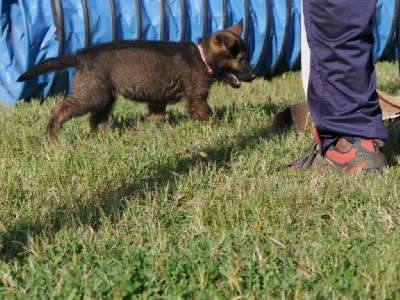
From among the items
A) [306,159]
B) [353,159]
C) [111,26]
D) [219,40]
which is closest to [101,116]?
[219,40]

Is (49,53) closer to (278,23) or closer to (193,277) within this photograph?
(278,23)

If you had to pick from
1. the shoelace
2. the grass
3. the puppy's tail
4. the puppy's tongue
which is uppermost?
the puppy's tail

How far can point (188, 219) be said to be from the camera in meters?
3.41

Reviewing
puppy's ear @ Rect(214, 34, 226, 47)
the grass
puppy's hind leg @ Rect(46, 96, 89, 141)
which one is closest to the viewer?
the grass

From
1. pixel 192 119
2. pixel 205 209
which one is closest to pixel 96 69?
pixel 192 119

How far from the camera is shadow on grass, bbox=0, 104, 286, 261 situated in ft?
10.3

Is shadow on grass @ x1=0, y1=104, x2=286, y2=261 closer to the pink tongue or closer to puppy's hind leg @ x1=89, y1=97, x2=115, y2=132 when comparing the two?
puppy's hind leg @ x1=89, y1=97, x2=115, y2=132

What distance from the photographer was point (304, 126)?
5.20 metres

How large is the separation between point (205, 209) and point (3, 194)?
0.96 m

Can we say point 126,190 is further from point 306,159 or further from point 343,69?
point 343,69

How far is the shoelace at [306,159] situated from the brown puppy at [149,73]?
1.58 metres

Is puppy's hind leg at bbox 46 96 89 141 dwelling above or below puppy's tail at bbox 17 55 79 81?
below

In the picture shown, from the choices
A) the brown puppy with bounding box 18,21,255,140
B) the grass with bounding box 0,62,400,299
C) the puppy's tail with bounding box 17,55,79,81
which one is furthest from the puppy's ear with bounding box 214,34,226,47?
the puppy's tail with bounding box 17,55,79,81

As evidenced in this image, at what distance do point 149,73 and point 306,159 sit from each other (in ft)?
6.27
